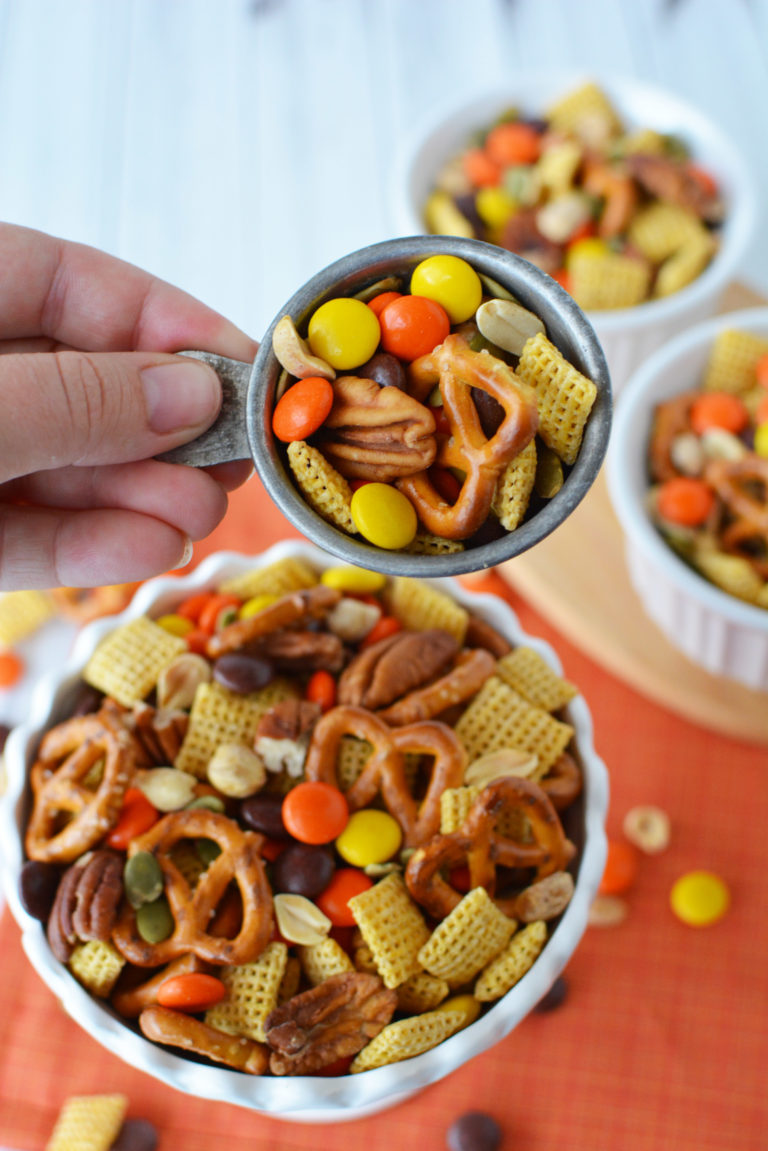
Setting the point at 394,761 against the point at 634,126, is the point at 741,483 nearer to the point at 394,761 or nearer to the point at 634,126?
the point at 394,761

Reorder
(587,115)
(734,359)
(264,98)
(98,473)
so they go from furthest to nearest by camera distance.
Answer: (264,98), (587,115), (734,359), (98,473)

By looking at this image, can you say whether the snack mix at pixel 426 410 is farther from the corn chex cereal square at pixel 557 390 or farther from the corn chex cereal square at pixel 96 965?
the corn chex cereal square at pixel 96 965

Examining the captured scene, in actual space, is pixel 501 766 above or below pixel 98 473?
below

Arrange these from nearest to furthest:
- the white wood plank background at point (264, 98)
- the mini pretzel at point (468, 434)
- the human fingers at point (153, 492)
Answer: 1. the mini pretzel at point (468, 434)
2. the human fingers at point (153, 492)
3. the white wood plank background at point (264, 98)

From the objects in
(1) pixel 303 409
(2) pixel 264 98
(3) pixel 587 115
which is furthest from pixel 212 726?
(2) pixel 264 98

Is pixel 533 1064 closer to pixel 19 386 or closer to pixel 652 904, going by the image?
pixel 652 904

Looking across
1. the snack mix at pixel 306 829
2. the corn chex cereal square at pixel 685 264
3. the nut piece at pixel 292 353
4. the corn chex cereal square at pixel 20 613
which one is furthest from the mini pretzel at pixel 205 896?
the corn chex cereal square at pixel 685 264
